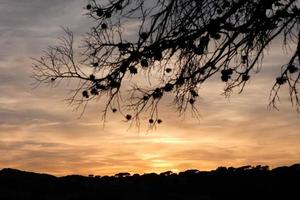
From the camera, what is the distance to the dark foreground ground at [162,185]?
841cm

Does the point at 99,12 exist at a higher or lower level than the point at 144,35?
higher

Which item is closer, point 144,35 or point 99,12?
point 144,35

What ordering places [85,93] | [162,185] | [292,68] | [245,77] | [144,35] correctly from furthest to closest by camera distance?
[292,68] → [85,93] → [245,77] → [144,35] → [162,185]

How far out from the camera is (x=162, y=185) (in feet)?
30.3

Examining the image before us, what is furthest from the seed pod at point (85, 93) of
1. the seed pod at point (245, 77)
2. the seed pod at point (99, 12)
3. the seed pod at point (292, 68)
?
the seed pod at point (292, 68)

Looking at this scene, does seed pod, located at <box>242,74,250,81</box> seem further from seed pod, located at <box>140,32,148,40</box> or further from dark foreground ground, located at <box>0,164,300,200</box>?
seed pod, located at <box>140,32,148,40</box>

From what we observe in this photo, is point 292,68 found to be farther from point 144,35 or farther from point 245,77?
point 144,35

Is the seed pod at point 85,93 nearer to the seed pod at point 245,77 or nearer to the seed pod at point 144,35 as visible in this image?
the seed pod at point 144,35

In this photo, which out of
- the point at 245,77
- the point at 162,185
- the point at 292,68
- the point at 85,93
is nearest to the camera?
the point at 162,185

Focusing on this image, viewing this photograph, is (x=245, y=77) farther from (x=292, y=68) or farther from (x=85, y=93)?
(x=85, y=93)

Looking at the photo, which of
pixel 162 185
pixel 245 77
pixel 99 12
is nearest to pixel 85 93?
pixel 99 12

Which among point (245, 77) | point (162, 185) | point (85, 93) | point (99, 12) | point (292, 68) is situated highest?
point (99, 12)

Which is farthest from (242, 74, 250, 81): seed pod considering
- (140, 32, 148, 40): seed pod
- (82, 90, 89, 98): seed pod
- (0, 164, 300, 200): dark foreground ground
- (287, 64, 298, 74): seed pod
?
(82, 90, 89, 98): seed pod

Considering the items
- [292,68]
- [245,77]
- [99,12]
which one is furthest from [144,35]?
[292,68]
